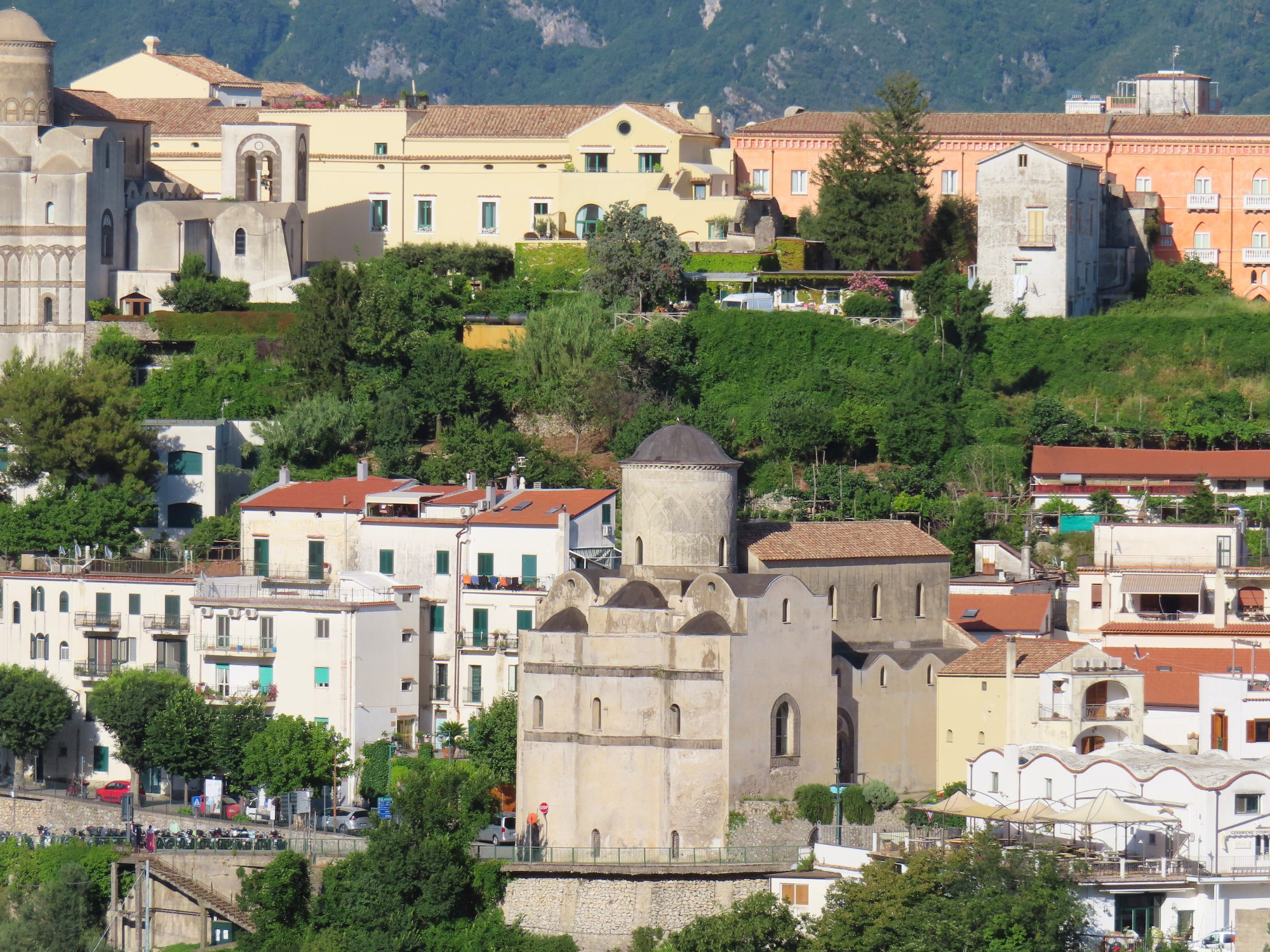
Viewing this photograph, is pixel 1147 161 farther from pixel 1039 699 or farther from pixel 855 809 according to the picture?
pixel 855 809

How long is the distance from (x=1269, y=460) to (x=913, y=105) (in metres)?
16.8

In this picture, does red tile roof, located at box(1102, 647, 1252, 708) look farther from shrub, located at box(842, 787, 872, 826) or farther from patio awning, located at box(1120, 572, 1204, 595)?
shrub, located at box(842, 787, 872, 826)

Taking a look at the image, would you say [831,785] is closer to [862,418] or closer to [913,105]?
[862,418]

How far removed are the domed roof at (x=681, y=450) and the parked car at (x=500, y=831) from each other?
287 inches

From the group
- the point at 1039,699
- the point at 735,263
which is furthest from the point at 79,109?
the point at 1039,699

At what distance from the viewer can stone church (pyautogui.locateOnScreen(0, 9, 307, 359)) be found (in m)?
73.5

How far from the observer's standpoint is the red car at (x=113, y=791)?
57406mm

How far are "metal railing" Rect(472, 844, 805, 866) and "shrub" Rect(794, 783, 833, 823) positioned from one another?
0.78 metres

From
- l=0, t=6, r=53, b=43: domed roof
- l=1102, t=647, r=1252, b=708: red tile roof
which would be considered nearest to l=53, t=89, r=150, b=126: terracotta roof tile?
l=0, t=6, r=53, b=43: domed roof

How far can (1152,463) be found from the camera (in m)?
66.9

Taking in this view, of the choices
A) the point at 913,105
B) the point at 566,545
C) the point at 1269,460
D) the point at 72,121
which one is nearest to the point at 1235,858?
the point at 566,545

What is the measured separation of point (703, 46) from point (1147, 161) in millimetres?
86703

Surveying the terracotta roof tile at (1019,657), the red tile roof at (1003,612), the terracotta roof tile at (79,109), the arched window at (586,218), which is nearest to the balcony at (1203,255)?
the arched window at (586,218)

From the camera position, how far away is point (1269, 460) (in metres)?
66.7
